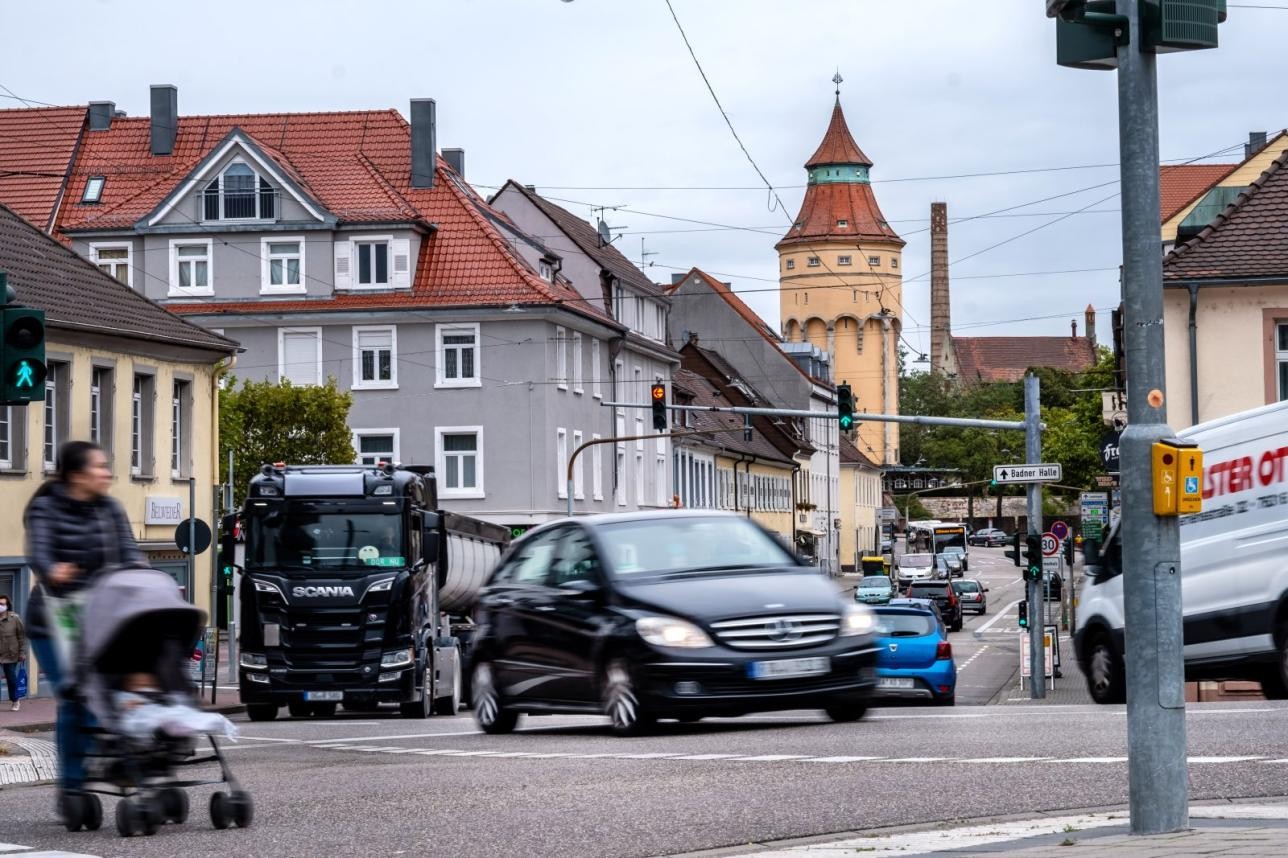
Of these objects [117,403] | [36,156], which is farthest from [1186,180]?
[117,403]

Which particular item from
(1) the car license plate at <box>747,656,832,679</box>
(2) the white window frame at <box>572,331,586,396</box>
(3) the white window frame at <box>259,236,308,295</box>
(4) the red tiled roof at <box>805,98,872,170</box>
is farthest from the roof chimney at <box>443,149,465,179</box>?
(4) the red tiled roof at <box>805,98,872,170</box>

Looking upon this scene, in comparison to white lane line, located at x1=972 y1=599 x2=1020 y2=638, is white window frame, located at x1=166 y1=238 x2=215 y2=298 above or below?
above

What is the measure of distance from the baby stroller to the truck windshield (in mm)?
16837

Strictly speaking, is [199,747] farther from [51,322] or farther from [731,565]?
[51,322]

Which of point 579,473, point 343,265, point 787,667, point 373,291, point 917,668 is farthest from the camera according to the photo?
point 579,473

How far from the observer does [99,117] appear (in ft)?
217

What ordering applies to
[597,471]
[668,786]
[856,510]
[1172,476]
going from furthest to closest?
[856,510] < [597,471] < [668,786] < [1172,476]

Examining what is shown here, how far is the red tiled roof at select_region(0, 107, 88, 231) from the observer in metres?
63.6

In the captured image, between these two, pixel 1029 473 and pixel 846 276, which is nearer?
pixel 1029 473

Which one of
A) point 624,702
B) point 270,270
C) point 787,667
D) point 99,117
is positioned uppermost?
point 99,117

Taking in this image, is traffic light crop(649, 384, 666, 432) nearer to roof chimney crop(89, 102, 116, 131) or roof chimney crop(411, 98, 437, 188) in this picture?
roof chimney crop(411, 98, 437, 188)

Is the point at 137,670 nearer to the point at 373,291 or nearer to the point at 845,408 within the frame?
the point at 845,408

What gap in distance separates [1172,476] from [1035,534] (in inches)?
1289

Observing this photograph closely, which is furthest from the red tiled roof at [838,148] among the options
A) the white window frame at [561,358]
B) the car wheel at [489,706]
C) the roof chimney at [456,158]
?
the car wheel at [489,706]
